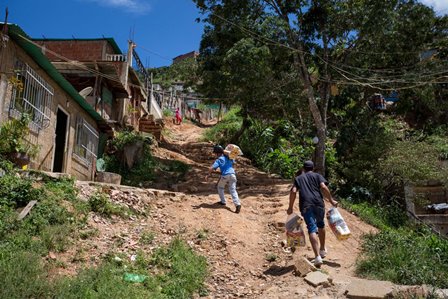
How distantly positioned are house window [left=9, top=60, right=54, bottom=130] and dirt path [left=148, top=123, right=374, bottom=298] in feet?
12.1

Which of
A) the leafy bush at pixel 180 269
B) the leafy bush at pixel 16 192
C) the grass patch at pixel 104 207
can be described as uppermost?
the leafy bush at pixel 16 192

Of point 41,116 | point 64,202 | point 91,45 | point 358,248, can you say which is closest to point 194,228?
point 64,202

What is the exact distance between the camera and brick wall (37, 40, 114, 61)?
68.3 feet

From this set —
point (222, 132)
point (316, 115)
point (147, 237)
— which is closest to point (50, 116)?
point (147, 237)

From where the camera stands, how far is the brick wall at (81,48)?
2083cm

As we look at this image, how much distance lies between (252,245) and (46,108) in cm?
638

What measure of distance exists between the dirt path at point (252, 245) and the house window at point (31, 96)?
3682 millimetres

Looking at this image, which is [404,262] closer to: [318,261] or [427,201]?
[318,261]

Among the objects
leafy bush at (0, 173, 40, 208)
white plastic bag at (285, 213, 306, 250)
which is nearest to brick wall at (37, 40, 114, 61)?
leafy bush at (0, 173, 40, 208)

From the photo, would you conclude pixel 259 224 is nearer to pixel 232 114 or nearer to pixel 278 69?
pixel 278 69

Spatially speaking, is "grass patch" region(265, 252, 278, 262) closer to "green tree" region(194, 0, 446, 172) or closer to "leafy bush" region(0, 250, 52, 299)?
"leafy bush" region(0, 250, 52, 299)

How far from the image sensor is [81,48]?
21.0 meters

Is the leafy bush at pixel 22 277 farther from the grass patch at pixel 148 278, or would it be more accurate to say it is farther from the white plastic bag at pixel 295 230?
the white plastic bag at pixel 295 230

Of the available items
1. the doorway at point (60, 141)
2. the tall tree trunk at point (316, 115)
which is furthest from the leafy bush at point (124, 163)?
the tall tree trunk at point (316, 115)
